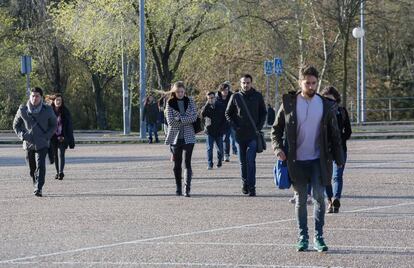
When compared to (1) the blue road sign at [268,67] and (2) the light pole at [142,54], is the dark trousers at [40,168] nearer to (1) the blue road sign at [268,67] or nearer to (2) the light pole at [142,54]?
(2) the light pole at [142,54]

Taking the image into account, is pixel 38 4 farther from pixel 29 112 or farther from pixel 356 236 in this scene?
pixel 356 236

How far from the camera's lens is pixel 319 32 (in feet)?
173

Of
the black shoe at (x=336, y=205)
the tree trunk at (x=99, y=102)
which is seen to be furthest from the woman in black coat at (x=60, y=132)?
the tree trunk at (x=99, y=102)

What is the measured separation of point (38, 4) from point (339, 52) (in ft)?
50.1

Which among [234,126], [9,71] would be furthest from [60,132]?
[9,71]

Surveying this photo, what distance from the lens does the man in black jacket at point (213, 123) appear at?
2234 cm

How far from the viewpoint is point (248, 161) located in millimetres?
16062

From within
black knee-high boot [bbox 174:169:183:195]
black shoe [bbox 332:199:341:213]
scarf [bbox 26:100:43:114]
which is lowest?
black shoe [bbox 332:199:341:213]

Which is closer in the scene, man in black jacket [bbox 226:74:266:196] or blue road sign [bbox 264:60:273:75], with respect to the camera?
man in black jacket [bbox 226:74:266:196]

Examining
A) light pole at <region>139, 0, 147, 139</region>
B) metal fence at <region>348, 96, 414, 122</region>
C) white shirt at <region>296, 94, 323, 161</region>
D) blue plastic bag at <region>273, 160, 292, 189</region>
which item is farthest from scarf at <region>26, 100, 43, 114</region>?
metal fence at <region>348, 96, 414, 122</region>

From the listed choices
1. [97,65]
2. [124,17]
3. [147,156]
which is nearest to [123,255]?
[147,156]

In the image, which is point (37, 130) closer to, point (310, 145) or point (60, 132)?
point (60, 132)

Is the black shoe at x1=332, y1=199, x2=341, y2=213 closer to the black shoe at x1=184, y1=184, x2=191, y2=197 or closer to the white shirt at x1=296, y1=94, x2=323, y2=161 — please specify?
the black shoe at x1=184, y1=184, x2=191, y2=197

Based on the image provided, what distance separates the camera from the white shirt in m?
10.1
